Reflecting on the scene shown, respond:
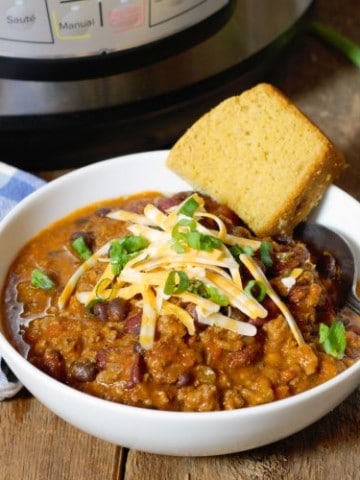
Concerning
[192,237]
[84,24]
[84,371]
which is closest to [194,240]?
[192,237]

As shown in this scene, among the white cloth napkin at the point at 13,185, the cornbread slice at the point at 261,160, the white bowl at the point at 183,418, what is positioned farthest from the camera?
the white cloth napkin at the point at 13,185

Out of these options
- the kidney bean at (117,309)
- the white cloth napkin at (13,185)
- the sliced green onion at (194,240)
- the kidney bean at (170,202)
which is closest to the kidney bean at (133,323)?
the kidney bean at (117,309)

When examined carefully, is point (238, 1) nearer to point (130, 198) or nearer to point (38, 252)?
point (130, 198)

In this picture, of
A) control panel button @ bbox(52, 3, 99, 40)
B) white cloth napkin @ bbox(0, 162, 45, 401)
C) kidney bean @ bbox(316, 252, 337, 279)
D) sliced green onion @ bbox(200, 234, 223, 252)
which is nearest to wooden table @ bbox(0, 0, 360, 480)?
kidney bean @ bbox(316, 252, 337, 279)

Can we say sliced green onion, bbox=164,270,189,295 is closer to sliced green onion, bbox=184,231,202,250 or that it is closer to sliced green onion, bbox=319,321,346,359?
sliced green onion, bbox=184,231,202,250

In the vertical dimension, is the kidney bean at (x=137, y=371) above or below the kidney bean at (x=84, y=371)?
above

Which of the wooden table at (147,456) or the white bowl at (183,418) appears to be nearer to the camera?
the white bowl at (183,418)

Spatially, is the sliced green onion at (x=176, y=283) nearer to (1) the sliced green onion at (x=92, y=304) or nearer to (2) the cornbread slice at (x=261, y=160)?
(1) the sliced green onion at (x=92, y=304)

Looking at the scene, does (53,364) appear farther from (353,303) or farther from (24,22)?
(24,22)
